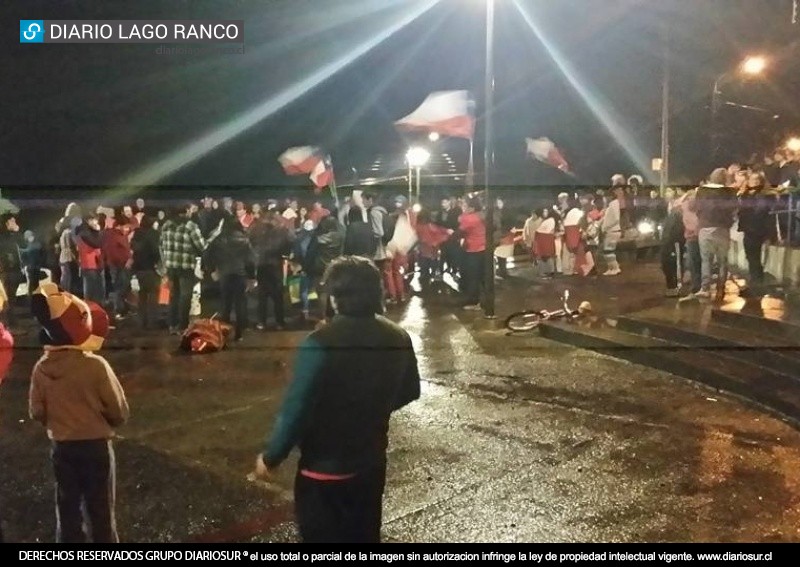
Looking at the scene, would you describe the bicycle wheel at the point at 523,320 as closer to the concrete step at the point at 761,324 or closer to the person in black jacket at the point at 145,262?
the concrete step at the point at 761,324

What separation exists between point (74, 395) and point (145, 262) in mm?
8066

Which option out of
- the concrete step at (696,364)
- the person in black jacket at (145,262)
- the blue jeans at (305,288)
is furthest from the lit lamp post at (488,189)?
the person in black jacket at (145,262)

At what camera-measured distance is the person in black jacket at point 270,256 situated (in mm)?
10805

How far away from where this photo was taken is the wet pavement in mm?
4539

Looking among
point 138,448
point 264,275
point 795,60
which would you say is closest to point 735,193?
point 264,275

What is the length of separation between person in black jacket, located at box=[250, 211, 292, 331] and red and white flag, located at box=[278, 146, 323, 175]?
3.67 m

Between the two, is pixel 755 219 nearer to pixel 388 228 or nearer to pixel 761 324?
pixel 761 324

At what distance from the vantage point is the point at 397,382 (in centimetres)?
335

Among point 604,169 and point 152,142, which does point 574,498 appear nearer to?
point 604,169

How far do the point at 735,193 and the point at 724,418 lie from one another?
5117 mm

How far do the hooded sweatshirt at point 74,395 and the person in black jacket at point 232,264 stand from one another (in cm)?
657

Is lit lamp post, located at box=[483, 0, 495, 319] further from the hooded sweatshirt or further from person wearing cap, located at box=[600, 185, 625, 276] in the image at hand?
the hooded sweatshirt

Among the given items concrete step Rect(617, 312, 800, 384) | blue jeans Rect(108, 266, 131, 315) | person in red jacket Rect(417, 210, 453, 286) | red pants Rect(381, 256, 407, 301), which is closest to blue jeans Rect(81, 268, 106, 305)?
blue jeans Rect(108, 266, 131, 315)

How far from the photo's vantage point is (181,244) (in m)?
10.6
